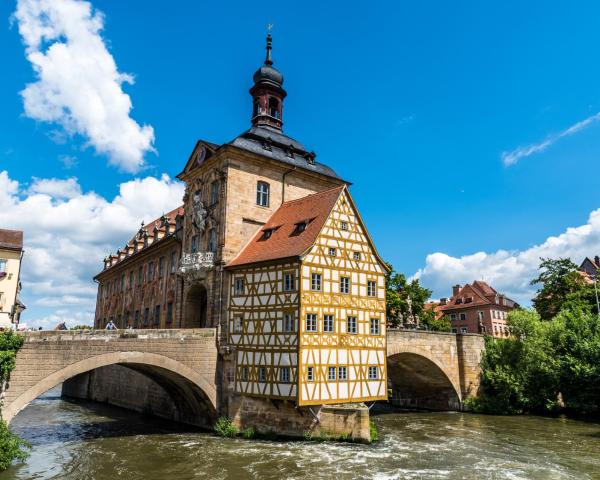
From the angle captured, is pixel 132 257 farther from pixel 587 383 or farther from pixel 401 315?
pixel 587 383

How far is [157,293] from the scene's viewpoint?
3559 cm

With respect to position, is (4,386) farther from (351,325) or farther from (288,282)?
(351,325)

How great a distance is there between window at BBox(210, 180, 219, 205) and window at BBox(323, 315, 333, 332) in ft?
31.7

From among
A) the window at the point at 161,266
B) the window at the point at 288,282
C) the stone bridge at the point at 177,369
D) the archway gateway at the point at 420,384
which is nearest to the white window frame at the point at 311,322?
the window at the point at 288,282

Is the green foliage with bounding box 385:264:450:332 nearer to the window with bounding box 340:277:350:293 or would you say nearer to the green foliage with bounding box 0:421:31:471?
the window with bounding box 340:277:350:293

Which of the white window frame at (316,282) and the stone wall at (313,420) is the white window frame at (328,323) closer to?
the white window frame at (316,282)

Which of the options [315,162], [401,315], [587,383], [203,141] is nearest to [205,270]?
[203,141]

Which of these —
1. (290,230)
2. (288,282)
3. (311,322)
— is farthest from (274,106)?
(311,322)

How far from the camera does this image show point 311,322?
71.9 ft

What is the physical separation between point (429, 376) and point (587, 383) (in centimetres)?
945

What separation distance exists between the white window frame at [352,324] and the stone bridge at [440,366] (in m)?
7.88

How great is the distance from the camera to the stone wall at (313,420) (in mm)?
21516

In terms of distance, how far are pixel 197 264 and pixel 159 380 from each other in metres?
6.82

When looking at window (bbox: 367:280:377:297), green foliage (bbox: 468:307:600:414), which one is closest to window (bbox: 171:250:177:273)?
window (bbox: 367:280:377:297)
